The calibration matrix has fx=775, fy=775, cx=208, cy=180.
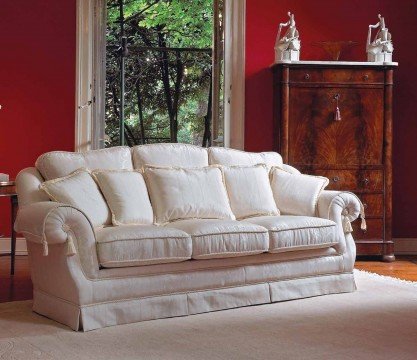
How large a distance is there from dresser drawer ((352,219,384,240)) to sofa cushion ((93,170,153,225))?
7.84 feet

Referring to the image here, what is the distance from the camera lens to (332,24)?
22.4ft

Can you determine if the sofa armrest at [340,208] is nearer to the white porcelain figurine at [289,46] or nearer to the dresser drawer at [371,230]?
the dresser drawer at [371,230]

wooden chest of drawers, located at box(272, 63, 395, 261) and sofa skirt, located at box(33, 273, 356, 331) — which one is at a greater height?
wooden chest of drawers, located at box(272, 63, 395, 261)

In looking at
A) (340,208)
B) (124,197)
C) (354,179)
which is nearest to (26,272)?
(124,197)

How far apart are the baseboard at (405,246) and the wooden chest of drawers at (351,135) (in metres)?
0.52

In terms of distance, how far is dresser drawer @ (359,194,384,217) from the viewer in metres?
6.38

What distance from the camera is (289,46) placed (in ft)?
20.8

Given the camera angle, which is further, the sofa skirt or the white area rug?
the sofa skirt

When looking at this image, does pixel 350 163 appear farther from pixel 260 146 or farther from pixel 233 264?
pixel 233 264

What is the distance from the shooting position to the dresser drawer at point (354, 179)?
6352 mm

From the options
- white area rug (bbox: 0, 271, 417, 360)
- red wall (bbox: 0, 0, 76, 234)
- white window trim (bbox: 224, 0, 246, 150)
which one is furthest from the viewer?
white window trim (bbox: 224, 0, 246, 150)

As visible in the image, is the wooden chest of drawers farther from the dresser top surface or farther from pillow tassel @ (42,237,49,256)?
pillow tassel @ (42,237,49,256)

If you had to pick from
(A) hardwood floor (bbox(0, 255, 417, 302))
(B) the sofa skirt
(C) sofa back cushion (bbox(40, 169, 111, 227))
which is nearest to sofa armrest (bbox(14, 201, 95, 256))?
(C) sofa back cushion (bbox(40, 169, 111, 227))

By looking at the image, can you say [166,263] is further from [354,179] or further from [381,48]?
[381,48]
